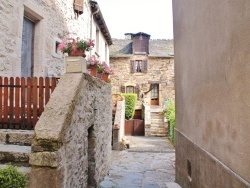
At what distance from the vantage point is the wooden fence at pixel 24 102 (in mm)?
4277

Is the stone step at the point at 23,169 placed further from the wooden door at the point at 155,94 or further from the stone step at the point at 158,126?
the wooden door at the point at 155,94

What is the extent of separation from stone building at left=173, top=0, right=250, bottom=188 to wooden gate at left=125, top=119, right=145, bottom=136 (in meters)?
12.9

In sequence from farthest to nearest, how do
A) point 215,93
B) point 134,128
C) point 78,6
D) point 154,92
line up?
point 154,92
point 134,128
point 78,6
point 215,93

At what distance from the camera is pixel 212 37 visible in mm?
3520

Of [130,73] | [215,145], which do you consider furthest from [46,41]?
[130,73]

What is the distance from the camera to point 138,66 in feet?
81.6

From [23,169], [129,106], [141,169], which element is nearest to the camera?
[23,169]

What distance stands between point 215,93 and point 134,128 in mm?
15518

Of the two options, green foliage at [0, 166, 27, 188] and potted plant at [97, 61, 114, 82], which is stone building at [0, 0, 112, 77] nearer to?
potted plant at [97, 61, 114, 82]

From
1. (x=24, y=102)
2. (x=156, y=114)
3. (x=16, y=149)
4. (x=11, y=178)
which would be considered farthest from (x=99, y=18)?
(x=11, y=178)

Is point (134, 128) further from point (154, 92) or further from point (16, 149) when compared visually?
point (16, 149)

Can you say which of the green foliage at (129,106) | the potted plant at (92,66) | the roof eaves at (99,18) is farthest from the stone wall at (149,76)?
the potted plant at (92,66)

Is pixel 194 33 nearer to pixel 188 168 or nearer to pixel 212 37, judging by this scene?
pixel 212 37

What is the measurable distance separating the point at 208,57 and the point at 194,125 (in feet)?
4.74
